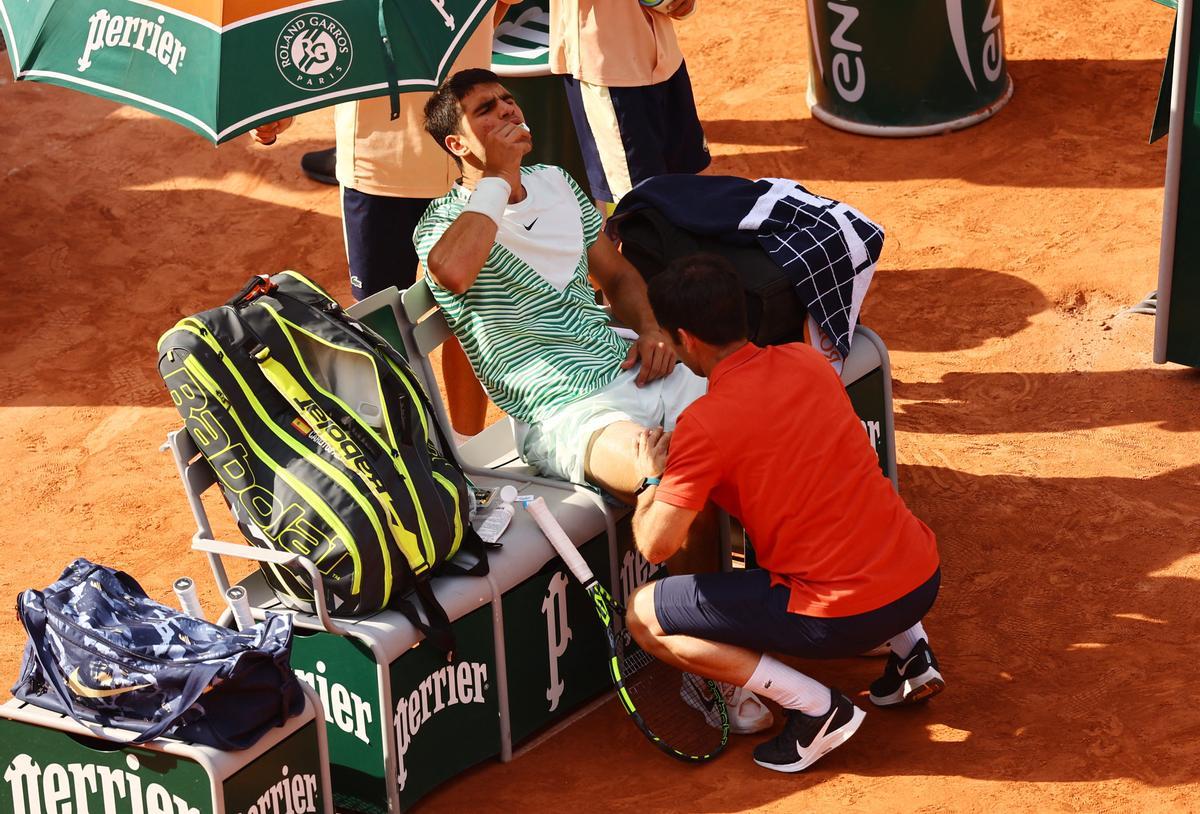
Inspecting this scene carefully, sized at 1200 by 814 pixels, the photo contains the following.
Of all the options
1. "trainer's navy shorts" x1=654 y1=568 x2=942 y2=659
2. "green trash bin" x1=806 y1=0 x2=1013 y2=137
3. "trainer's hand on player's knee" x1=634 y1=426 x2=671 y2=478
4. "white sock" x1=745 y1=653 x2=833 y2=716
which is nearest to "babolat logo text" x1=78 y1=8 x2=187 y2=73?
"trainer's hand on player's knee" x1=634 y1=426 x2=671 y2=478

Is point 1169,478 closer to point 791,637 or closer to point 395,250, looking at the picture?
point 791,637

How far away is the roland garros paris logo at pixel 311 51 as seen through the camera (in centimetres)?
447

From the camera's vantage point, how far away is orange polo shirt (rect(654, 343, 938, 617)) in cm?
433

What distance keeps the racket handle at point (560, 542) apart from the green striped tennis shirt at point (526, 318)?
1.46 feet

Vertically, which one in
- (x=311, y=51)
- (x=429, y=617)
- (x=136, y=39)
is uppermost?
(x=136, y=39)

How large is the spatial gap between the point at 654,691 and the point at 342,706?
99cm

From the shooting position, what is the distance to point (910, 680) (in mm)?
4816

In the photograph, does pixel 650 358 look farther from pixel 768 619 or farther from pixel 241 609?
pixel 241 609

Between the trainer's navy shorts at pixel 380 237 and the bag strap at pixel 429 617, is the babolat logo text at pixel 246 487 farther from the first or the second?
the trainer's navy shorts at pixel 380 237

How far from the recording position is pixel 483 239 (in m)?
5.06

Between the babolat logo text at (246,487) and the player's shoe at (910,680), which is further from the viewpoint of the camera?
the player's shoe at (910,680)

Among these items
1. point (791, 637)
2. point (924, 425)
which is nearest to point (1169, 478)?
point (924, 425)

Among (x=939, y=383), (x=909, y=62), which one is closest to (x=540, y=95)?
(x=909, y=62)

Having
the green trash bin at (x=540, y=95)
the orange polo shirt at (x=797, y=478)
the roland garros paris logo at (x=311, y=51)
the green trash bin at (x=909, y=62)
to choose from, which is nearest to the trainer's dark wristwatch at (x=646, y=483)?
the orange polo shirt at (x=797, y=478)
